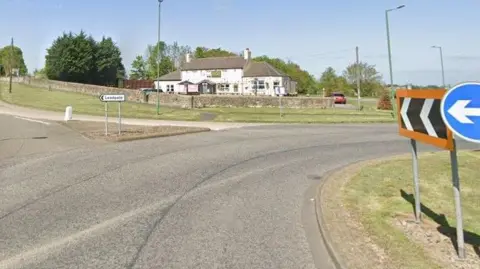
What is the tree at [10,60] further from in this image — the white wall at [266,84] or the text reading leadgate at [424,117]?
the text reading leadgate at [424,117]

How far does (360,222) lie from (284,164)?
487cm

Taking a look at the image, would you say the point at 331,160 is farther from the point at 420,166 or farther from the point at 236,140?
the point at 236,140

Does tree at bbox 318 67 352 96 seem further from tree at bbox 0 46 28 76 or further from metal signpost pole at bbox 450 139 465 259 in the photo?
metal signpost pole at bbox 450 139 465 259

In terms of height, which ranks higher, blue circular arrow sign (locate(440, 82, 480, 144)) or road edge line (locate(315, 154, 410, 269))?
blue circular arrow sign (locate(440, 82, 480, 144))

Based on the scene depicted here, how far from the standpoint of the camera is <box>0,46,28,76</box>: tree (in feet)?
277

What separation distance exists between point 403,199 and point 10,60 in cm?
8992

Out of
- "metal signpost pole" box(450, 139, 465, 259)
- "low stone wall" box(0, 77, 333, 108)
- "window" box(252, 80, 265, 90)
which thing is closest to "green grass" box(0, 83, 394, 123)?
"low stone wall" box(0, 77, 333, 108)

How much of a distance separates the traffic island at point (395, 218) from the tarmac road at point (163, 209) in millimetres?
360

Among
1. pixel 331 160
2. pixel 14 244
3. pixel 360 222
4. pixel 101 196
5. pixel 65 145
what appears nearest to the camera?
pixel 14 244

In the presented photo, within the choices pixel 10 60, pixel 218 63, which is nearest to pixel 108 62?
pixel 218 63

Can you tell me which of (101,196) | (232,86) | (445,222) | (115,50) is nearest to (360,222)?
(445,222)

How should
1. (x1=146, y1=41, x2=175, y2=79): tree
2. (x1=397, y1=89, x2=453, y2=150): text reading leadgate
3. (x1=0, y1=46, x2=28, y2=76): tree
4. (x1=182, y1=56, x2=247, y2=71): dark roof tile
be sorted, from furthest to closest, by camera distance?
1. (x1=146, y1=41, x2=175, y2=79): tree
2. (x1=0, y1=46, x2=28, y2=76): tree
3. (x1=182, y1=56, x2=247, y2=71): dark roof tile
4. (x1=397, y1=89, x2=453, y2=150): text reading leadgate

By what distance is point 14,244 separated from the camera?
449 cm

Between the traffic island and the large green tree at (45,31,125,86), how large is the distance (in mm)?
62741
